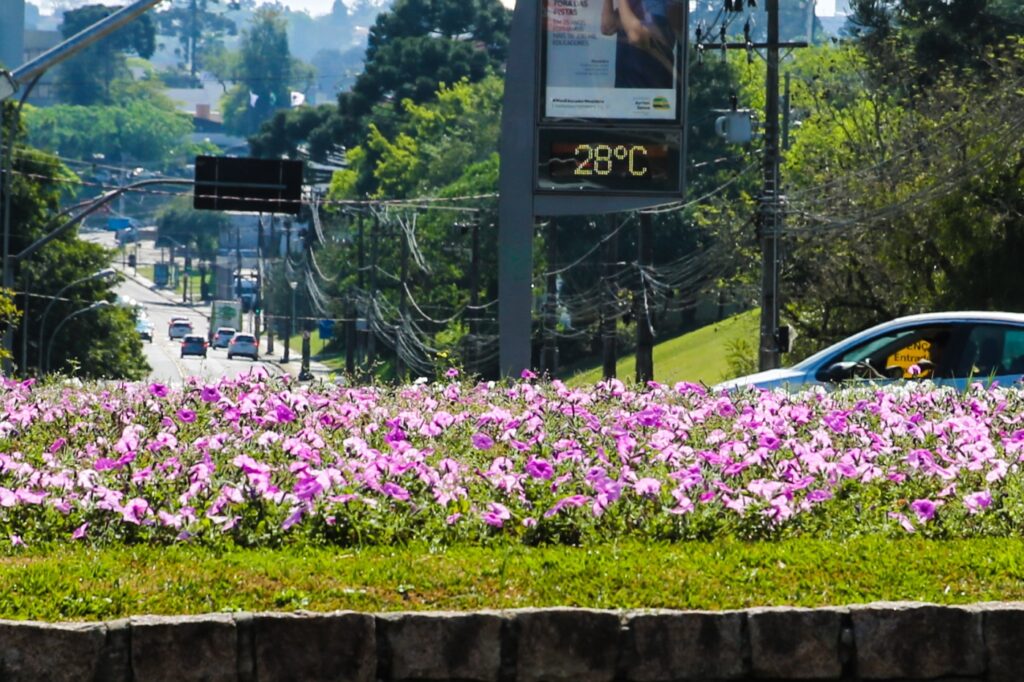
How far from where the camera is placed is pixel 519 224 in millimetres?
23234

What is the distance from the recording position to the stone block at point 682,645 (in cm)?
736

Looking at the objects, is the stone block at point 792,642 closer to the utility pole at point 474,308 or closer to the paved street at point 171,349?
the paved street at point 171,349

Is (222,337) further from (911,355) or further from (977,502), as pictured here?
(977,502)

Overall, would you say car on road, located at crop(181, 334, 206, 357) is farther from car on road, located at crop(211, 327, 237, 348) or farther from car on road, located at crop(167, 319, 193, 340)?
car on road, located at crop(167, 319, 193, 340)

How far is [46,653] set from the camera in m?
7.08

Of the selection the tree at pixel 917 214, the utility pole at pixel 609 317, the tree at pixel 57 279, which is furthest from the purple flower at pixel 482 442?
the tree at pixel 57 279

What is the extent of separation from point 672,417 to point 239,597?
382 cm

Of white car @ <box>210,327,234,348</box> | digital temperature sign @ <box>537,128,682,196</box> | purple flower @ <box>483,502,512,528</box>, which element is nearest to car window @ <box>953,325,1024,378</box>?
digital temperature sign @ <box>537,128,682,196</box>

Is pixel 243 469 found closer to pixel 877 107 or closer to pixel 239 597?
pixel 239 597

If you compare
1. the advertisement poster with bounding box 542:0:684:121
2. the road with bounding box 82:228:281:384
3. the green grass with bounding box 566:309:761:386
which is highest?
the advertisement poster with bounding box 542:0:684:121

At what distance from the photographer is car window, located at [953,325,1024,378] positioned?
16.1m

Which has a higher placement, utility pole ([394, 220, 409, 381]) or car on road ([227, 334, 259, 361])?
utility pole ([394, 220, 409, 381])

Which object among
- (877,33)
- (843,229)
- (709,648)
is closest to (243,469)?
(709,648)

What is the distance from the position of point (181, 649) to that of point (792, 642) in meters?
2.17
